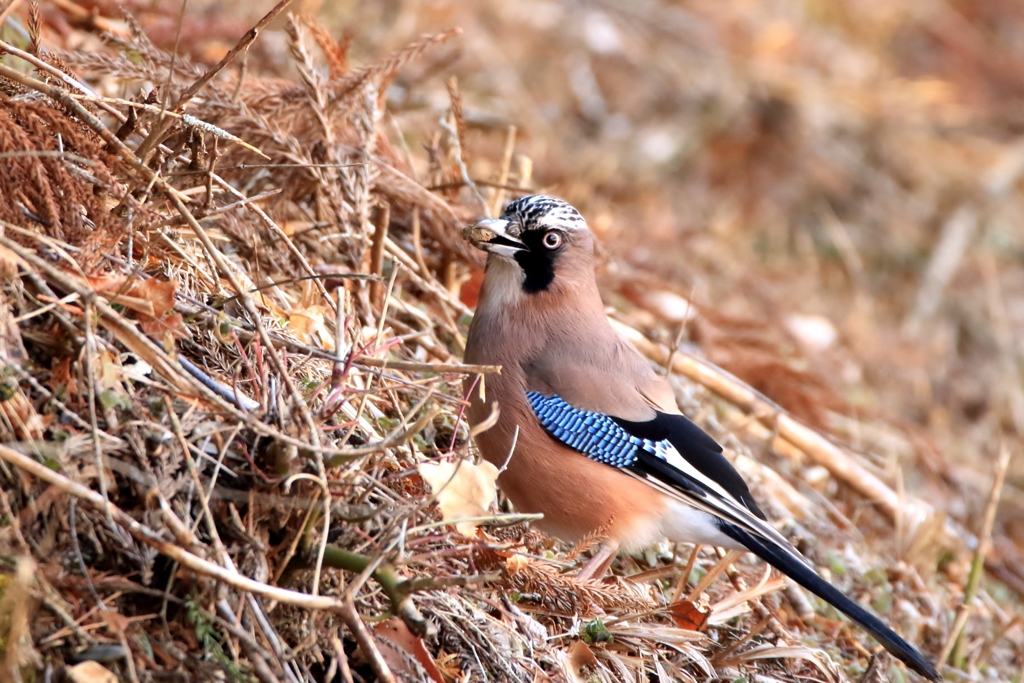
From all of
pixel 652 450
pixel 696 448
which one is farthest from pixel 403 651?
pixel 696 448

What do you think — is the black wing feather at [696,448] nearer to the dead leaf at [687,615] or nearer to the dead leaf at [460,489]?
the dead leaf at [687,615]

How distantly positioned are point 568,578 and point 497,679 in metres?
0.39

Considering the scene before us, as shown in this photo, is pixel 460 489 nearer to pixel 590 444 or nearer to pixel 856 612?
→ pixel 590 444

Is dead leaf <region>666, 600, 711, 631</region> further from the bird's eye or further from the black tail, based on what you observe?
the bird's eye

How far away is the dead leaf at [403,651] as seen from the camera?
2961 mm

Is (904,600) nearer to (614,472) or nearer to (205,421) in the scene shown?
(614,472)

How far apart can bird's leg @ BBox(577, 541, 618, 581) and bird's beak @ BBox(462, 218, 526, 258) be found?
1180 mm

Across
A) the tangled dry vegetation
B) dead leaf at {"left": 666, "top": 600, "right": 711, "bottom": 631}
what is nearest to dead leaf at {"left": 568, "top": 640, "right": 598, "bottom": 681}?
the tangled dry vegetation

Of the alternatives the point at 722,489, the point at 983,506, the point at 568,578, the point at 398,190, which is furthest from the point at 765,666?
the point at 983,506

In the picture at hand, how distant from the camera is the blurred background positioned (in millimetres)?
Result: 7199

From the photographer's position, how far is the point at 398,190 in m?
4.93

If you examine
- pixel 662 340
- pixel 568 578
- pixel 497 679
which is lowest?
pixel 497 679

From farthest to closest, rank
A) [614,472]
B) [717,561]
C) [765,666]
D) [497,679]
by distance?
[717,561] < [614,472] < [765,666] < [497,679]

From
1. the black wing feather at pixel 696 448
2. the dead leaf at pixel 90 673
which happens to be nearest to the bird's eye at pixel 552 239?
the black wing feather at pixel 696 448
